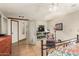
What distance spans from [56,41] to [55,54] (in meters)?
0.20

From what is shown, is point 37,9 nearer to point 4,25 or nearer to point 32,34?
point 32,34

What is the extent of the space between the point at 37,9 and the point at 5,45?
2.32ft

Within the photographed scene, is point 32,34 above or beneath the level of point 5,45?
above

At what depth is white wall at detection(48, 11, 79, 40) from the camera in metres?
2.07

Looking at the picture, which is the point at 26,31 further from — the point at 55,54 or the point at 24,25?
the point at 55,54

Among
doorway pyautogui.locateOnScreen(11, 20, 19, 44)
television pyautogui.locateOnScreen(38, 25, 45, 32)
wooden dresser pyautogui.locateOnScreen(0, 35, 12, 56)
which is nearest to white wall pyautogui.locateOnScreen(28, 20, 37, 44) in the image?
television pyautogui.locateOnScreen(38, 25, 45, 32)

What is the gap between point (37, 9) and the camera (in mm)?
2094

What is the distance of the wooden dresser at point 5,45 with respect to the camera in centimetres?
206

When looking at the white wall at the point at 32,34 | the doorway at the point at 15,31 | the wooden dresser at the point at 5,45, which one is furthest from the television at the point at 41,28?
the wooden dresser at the point at 5,45

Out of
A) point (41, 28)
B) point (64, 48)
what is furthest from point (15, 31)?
point (64, 48)

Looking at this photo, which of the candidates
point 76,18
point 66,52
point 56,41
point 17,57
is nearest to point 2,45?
point 17,57

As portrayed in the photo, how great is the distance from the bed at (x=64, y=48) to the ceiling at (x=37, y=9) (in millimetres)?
408

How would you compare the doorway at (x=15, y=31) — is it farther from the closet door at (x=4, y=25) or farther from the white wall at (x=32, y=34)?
the white wall at (x=32, y=34)

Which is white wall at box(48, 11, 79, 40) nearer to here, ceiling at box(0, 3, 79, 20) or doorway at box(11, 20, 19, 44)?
ceiling at box(0, 3, 79, 20)
